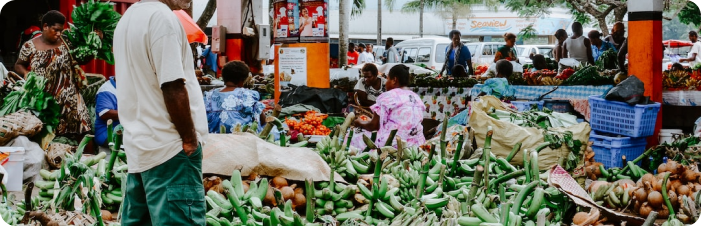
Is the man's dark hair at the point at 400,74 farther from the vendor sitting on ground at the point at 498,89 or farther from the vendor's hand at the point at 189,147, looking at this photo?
the vendor's hand at the point at 189,147

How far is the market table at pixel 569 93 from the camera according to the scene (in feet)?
29.9

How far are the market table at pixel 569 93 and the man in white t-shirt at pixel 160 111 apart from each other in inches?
255

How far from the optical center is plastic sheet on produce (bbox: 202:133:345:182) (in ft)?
14.5

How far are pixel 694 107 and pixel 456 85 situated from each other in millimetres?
3058

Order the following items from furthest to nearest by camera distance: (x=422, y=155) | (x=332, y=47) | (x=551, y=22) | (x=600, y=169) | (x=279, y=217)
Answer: (x=551, y=22) → (x=332, y=47) → (x=600, y=169) → (x=422, y=155) → (x=279, y=217)

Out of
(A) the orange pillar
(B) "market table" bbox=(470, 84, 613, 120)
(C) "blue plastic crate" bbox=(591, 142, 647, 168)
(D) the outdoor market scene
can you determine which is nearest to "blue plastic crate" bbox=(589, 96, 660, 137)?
(D) the outdoor market scene

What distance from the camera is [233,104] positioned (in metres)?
6.52

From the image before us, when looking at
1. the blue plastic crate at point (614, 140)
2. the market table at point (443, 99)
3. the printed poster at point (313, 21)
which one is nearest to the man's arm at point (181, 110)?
the blue plastic crate at point (614, 140)

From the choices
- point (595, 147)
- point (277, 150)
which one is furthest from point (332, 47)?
point (277, 150)

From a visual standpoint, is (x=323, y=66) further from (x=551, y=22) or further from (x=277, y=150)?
(x=551, y=22)

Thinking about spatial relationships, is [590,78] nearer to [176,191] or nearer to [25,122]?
[25,122]

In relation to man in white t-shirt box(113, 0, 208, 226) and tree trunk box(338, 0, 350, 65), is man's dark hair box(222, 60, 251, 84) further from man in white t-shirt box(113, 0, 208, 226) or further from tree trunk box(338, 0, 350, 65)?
tree trunk box(338, 0, 350, 65)

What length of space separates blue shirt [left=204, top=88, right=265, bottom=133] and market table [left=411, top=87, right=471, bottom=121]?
423 cm

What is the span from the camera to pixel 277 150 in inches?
181
